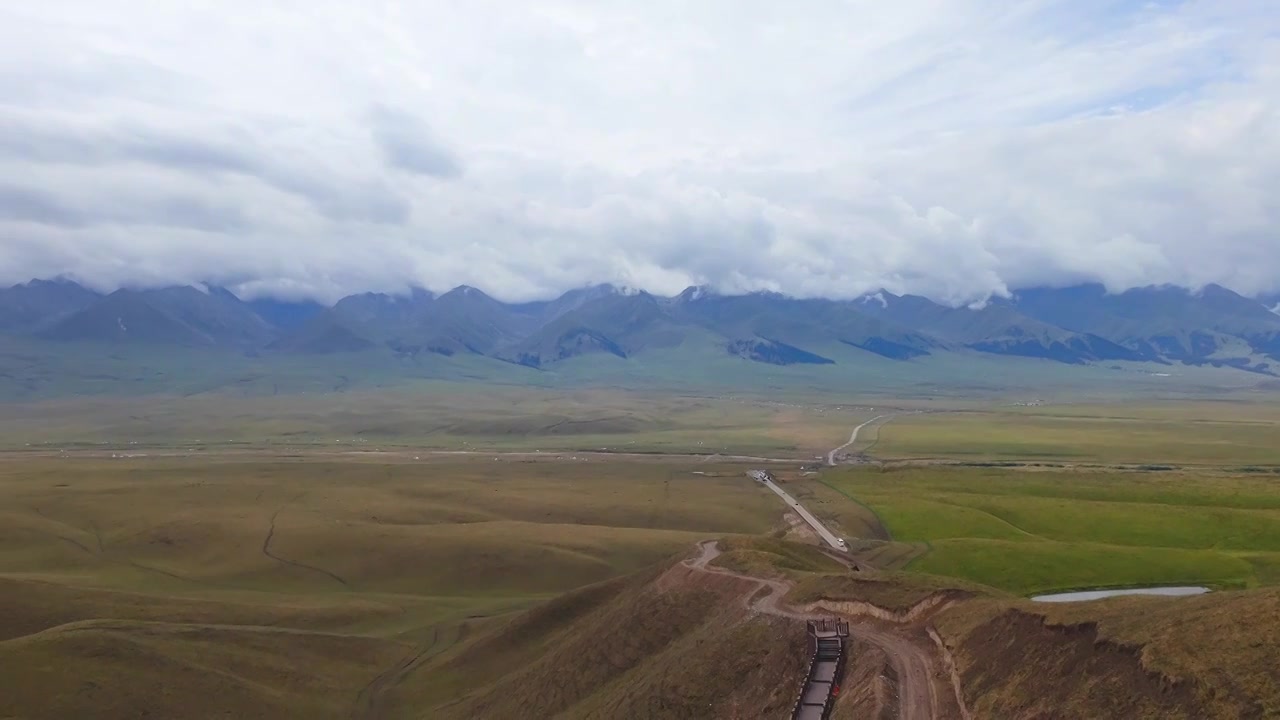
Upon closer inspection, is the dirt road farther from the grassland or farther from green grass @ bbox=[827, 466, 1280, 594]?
green grass @ bbox=[827, 466, 1280, 594]

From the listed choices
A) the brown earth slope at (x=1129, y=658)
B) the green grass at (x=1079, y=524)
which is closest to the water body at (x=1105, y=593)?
the green grass at (x=1079, y=524)

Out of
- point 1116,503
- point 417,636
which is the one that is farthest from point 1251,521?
point 417,636

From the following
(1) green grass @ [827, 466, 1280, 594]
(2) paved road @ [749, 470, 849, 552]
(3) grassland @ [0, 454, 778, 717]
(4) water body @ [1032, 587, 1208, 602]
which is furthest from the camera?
(2) paved road @ [749, 470, 849, 552]

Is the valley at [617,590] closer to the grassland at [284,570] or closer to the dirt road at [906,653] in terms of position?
the dirt road at [906,653]

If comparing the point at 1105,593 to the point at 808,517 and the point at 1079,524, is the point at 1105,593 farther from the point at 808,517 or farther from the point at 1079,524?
the point at 808,517

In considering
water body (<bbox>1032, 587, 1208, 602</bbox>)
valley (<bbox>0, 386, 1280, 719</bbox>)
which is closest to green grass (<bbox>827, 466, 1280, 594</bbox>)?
valley (<bbox>0, 386, 1280, 719</bbox>)
